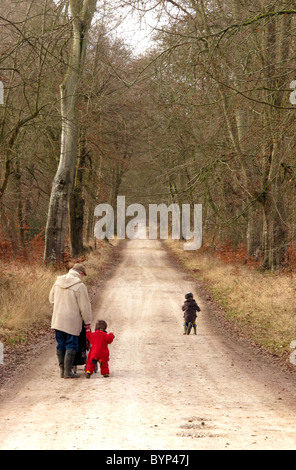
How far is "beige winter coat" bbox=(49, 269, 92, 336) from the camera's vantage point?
8.55 meters

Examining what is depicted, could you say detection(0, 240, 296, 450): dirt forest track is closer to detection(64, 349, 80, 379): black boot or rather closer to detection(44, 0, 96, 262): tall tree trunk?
detection(64, 349, 80, 379): black boot

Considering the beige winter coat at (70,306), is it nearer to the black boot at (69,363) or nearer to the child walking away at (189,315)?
the black boot at (69,363)

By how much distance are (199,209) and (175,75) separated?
19086 millimetres

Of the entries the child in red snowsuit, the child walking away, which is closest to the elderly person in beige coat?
the child in red snowsuit

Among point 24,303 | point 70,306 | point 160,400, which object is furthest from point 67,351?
point 24,303

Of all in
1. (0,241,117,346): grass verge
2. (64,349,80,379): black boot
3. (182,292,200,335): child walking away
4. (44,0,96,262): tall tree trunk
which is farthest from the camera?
(44,0,96,262): tall tree trunk

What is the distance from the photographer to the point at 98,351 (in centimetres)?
853

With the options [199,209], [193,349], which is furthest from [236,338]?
[199,209]

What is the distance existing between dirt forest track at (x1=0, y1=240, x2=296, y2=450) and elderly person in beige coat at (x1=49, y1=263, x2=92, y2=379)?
0.36 m

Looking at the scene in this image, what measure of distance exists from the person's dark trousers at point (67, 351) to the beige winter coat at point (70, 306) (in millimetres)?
135

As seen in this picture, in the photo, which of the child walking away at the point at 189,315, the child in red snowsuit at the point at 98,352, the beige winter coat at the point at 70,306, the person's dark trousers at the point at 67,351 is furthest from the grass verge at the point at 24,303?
the child walking away at the point at 189,315

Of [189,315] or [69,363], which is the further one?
[189,315]

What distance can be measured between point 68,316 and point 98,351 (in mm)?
693

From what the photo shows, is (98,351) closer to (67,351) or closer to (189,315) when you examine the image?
(67,351)
